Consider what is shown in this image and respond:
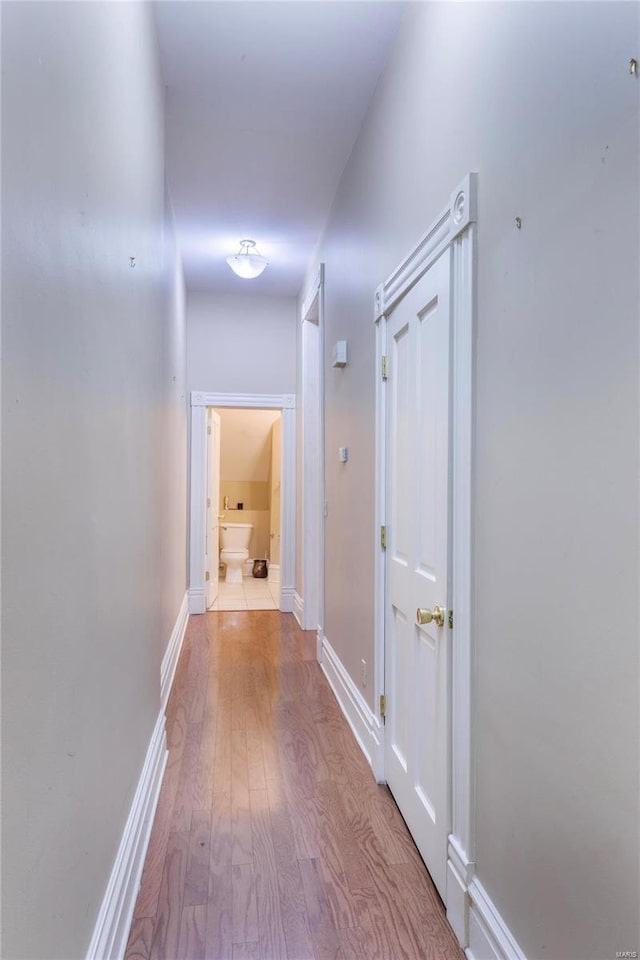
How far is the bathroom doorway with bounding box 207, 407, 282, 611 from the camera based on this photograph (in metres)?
6.90

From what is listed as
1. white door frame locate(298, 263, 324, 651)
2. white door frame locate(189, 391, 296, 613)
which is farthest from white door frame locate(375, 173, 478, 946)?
white door frame locate(189, 391, 296, 613)

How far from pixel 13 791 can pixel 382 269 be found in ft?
7.01

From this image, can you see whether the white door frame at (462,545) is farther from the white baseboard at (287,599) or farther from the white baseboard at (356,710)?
the white baseboard at (287,599)

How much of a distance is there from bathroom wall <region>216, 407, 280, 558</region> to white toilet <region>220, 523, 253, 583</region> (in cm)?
58

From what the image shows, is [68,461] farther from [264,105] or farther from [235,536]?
[235,536]

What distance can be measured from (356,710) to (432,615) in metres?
1.22

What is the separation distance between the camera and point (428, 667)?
5.65 ft

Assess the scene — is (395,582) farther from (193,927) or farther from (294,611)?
(294,611)

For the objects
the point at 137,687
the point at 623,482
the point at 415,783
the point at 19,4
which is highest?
the point at 19,4

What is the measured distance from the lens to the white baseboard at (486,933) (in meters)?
1.22

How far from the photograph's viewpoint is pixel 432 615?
1.61m

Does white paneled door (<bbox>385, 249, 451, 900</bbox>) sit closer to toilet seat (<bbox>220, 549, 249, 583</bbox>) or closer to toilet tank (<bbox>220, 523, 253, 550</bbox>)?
toilet seat (<bbox>220, 549, 249, 583</bbox>)

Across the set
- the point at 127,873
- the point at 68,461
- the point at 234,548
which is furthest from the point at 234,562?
the point at 68,461

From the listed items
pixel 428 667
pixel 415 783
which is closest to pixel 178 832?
pixel 415 783
